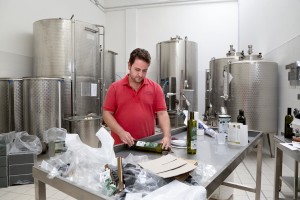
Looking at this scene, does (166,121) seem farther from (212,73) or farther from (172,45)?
(172,45)

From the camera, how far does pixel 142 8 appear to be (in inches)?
258

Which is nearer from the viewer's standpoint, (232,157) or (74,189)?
(74,189)

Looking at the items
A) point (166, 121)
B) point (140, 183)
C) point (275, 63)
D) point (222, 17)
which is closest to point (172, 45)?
point (222, 17)

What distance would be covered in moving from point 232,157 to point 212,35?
17.4ft

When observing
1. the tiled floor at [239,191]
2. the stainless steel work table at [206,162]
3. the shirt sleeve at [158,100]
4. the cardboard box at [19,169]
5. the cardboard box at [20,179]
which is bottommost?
the tiled floor at [239,191]

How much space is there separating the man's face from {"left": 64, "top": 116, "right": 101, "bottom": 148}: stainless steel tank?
210cm

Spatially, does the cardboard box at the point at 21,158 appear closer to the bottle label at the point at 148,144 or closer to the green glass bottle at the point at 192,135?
the bottle label at the point at 148,144

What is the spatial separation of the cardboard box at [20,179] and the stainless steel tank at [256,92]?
305 centimetres

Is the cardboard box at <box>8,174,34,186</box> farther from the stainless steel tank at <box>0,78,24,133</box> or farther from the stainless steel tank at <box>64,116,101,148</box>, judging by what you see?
the stainless steel tank at <box>64,116,101,148</box>

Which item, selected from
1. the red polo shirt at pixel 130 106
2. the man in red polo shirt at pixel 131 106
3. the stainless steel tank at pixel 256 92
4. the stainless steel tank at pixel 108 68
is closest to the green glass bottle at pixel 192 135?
the man in red polo shirt at pixel 131 106

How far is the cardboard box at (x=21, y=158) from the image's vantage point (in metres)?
2.64

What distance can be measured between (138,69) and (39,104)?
218 centimetres

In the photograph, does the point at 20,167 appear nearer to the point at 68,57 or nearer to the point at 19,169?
the point at 19,169

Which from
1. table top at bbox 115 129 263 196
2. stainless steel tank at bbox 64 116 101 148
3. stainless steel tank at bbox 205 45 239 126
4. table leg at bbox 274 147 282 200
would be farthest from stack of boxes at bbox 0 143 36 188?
stainless steel tank at bbox 205 45 239 126
